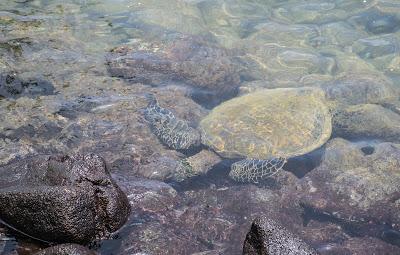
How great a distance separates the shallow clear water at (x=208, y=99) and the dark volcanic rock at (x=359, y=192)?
2cm

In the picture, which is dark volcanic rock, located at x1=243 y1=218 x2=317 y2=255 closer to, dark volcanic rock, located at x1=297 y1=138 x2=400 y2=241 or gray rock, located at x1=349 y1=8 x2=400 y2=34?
dark volcanic rock, located at x1=297 y1=138 x2=400 y2=241

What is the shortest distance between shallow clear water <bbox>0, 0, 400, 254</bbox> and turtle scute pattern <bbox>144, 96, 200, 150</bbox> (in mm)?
148

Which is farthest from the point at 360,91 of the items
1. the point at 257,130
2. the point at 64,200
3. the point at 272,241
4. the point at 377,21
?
the point at 64,200

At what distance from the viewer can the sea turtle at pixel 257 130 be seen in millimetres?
6355

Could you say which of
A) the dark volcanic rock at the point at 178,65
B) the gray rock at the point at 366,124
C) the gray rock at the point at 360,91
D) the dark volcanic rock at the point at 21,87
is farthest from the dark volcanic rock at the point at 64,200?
the gray rock at the point at 360,91

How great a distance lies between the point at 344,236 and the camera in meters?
5.29

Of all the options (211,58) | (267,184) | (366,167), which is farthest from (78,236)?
(211,58)

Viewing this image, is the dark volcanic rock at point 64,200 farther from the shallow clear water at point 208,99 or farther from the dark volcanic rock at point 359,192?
the dark volcanic rock at point 359,192

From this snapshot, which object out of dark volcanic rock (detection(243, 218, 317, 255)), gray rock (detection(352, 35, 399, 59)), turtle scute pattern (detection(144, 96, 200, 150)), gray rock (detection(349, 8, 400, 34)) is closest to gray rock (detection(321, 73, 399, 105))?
gray rock (detection(352, 35, 399, 59))

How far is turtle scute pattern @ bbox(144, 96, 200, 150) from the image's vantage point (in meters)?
6.53

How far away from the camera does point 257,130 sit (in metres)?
6.46

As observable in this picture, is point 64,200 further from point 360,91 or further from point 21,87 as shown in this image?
point 360,91

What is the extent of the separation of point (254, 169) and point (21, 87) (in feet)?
14.4

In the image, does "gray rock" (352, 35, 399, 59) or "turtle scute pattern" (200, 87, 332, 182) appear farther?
"gray rock" (352, 35, 399, 59)
